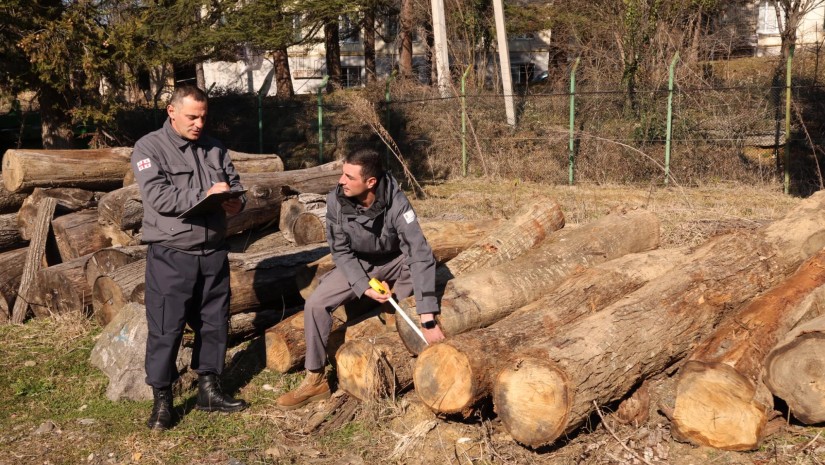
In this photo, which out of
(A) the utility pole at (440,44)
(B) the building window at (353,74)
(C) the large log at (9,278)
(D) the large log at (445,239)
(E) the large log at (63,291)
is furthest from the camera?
(B) the building window at (353,74)

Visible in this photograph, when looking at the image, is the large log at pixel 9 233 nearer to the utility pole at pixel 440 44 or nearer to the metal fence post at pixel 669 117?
the metal fence post at pixel 669 117

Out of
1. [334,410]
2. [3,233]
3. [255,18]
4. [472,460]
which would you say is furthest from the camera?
[255,18]

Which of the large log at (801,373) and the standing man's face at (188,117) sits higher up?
the standing man's face at (188,117)

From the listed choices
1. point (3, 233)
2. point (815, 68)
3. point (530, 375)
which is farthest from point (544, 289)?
point (815, 68)

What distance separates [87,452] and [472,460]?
2.21 m

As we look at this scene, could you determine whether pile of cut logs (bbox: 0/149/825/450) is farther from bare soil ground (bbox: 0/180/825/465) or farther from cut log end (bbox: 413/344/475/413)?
bare soil ground (bbox: 0/180/825/465)

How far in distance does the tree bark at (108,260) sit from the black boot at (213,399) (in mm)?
1953

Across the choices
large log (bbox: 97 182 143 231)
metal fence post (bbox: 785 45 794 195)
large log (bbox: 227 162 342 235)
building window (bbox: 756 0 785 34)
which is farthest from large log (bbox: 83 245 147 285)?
building window (bbox: 756 0 785 34)

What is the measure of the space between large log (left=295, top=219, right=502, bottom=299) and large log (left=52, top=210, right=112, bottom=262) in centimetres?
284

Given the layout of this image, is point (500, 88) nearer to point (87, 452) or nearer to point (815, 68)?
point (815, 68)

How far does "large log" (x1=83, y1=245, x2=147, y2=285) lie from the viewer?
6699mm

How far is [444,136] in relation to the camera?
1634 centimetres

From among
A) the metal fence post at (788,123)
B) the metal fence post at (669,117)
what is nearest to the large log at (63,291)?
the metal fence post at (669,117)

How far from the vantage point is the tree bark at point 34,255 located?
284 inches
